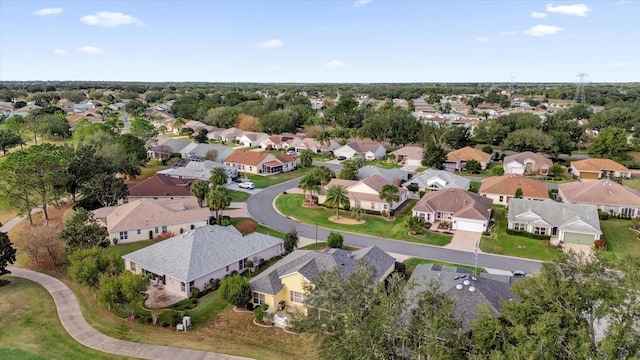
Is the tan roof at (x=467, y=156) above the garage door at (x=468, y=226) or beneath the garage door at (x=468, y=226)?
above

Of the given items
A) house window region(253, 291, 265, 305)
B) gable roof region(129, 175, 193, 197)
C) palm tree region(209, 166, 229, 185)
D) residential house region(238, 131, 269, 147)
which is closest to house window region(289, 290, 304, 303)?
house window region(253, 291, 265, 305)

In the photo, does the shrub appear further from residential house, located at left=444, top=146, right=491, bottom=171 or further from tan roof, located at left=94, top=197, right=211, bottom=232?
residential house, located at left=444, top=146, right=491, bottom=171

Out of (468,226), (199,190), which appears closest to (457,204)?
(468,226)

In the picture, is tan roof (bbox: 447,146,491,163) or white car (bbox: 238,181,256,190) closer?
white car (bbox: 238,181,256,190)

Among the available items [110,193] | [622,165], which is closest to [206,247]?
[110,193]

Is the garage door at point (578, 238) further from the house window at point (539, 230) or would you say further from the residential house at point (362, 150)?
the residential house at point (362, 150)

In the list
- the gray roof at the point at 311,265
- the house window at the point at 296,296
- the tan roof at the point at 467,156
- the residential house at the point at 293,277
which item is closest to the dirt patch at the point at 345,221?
the gray roof at the point at 311,265
